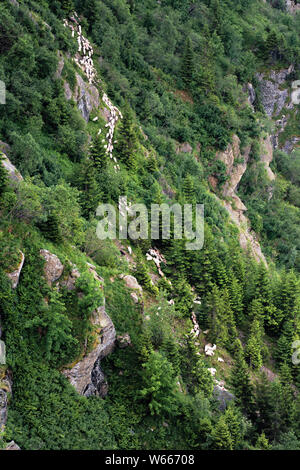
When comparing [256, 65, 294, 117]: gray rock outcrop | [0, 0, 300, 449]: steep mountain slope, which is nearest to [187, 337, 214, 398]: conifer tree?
[0, 0, 300, 449]: steep mountain slope

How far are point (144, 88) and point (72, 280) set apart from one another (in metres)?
51.9

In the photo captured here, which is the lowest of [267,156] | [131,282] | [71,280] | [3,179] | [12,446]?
[267,156]

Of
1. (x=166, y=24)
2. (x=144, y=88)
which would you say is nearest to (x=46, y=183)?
(x=144, y=88)

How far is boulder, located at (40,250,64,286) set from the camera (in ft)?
92.6

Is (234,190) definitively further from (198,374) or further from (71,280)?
(71,280)

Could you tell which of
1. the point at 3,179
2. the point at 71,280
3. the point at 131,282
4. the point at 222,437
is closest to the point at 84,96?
the point at 131,282

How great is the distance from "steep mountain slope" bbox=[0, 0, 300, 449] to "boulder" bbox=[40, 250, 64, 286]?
0.25ft

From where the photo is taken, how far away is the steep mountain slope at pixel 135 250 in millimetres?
27172

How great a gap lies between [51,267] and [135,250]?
17508mm

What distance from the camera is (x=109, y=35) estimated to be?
69562 mm

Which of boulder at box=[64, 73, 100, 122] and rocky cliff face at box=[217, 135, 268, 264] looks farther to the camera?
rocky cliff face at box=[217, 135, 268, 264]

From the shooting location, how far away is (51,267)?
28.4 metres

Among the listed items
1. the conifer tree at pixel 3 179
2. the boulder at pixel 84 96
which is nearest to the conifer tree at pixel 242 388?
the conifer tree at pixel 3 179

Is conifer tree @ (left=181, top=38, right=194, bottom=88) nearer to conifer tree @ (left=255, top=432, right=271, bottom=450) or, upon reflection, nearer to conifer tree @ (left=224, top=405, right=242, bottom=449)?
conifer tree @ (left=224, top=405, right=242, bottom=449)
